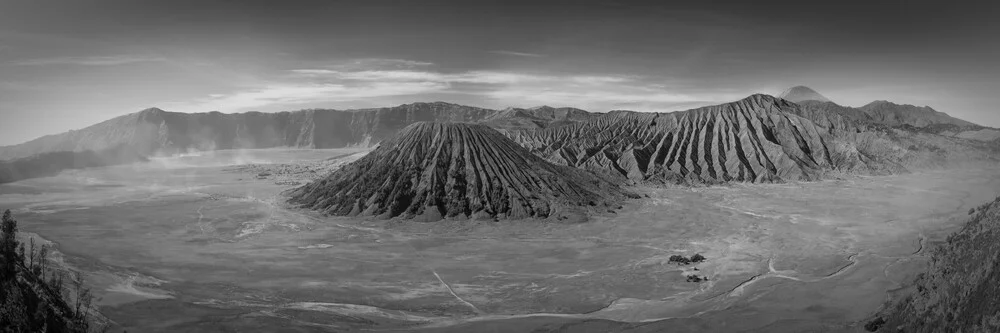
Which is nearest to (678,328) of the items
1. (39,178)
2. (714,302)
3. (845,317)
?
(714,302)

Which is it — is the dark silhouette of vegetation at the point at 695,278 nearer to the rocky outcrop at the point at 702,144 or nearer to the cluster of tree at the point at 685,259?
the cluster of tree at the point at 685,259

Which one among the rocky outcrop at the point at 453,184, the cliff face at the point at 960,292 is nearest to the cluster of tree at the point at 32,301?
Answer: the rocky outcrop at the point at 453,184

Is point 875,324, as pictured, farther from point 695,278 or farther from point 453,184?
point 453,184

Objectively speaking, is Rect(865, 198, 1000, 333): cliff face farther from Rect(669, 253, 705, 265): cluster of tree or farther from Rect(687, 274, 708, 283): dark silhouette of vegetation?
Rect(669, 253, 705, 265): cluster of tree

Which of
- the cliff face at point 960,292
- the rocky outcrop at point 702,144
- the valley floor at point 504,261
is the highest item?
the rocky outcrop at point 702,144

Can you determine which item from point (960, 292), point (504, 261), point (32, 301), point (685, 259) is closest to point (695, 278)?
point (685, 259)

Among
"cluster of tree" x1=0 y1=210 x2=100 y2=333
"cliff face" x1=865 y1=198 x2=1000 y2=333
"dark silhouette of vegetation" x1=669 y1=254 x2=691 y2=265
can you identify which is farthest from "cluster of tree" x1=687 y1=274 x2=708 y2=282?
"cluster of tree" x1=0 y1=210 x2=100 y2=333
